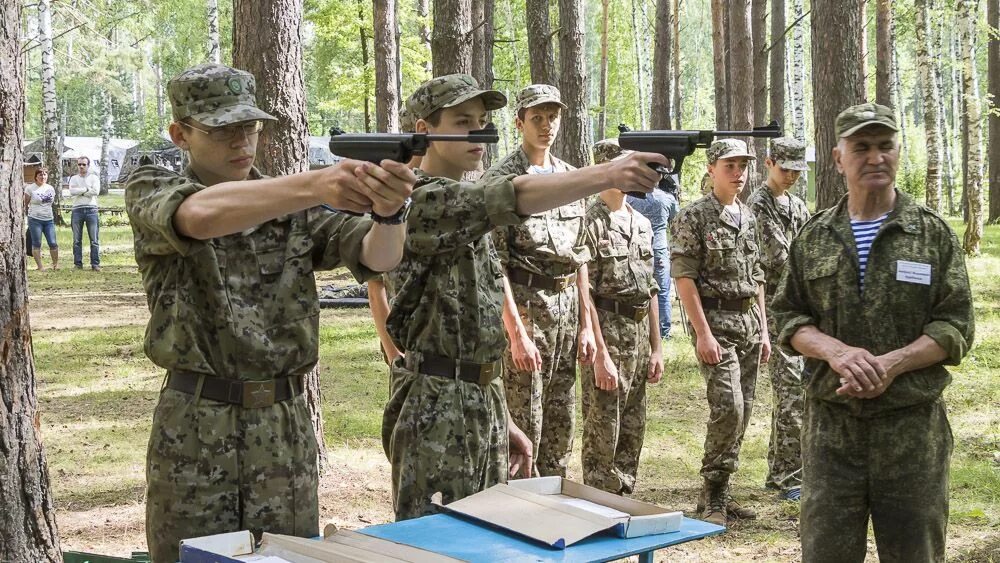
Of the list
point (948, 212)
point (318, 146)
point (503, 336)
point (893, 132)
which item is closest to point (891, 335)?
point (893, 132)

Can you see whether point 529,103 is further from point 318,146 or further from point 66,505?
point 318,146

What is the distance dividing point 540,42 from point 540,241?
22.7ft

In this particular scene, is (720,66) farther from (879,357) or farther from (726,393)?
(879,357)

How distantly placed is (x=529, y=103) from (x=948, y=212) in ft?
102

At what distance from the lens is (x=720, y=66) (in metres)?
23.0

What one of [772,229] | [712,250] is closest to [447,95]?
[712,250]

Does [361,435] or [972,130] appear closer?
[361,435]

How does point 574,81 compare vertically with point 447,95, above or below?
above

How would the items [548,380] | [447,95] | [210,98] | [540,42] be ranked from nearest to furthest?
1. [210,98]
2. [447,95]
3. [548,380]
4. [540,42]

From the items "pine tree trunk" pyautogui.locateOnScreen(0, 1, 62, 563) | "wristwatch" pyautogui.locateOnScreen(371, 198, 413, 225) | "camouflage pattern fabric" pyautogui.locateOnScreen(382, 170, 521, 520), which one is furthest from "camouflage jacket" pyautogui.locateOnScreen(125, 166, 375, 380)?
"pine tree trunk" pyautogui.locateOnScreen(0, 1, 62, 563)

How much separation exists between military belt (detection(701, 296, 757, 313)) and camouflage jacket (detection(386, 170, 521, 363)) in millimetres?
2665

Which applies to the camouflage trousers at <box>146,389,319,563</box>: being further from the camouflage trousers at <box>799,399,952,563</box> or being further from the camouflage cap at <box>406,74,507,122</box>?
the camouflage trousers at <box>799,399,952,563</box>

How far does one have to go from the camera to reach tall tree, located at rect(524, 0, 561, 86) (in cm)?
1194

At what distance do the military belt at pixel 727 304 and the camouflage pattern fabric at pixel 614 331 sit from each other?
326 mm
